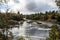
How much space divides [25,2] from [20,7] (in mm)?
131

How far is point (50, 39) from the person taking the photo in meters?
3.19

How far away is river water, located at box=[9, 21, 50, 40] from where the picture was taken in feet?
10.5

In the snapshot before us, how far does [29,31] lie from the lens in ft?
10.7

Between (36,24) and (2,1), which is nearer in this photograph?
(36,24)

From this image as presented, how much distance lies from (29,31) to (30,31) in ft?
0.06


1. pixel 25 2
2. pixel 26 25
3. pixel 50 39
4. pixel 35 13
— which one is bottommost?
pixel 50 39

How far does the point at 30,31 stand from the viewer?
325cm

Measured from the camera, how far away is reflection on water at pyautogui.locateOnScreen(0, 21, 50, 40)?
3.20 metres

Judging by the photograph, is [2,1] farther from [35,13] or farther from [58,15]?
[58,15]

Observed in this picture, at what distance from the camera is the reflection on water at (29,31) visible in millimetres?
3199

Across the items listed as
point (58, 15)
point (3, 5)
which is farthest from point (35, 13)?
point (3, 5)

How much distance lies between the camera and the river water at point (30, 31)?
319 centimetres

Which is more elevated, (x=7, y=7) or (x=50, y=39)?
(x=7, y=7)

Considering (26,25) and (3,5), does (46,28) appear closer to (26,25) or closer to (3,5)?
(26,25)
